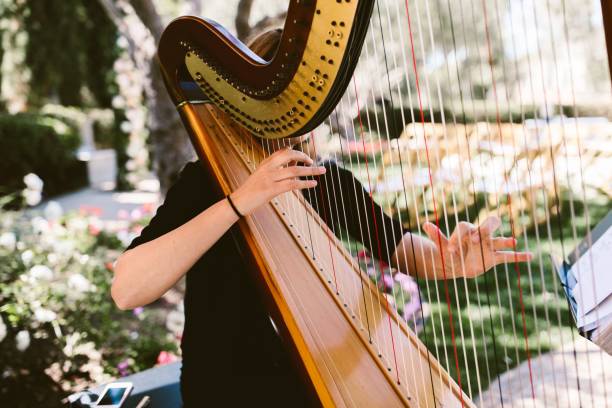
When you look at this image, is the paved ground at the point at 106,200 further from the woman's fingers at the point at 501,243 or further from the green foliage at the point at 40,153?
the woman's fingers at the point at 501,243

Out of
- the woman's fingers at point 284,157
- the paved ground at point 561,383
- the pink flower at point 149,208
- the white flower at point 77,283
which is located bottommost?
the paved ground at point 561,383

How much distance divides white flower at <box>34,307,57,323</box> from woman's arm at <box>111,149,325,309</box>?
1500 millimetres

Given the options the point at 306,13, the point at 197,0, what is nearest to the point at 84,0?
the point at 197,0

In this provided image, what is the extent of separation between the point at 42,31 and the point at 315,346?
40.7ft

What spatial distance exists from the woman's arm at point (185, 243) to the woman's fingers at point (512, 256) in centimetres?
47

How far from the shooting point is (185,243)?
4.24 feet

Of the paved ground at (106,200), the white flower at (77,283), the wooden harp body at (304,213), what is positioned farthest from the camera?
the paved ground at (106,200)

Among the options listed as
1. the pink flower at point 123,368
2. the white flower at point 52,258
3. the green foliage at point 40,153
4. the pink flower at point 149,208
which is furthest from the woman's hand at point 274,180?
the green foliage at point 40,153

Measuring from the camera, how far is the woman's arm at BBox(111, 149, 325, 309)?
4.14 feet

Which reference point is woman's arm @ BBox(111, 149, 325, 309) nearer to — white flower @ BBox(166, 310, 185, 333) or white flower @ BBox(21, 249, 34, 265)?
white flower @ BBox(21, 249, 34, 265)

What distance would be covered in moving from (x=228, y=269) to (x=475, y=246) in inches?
23.3

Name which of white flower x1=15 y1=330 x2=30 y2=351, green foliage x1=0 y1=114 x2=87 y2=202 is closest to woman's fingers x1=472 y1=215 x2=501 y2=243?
white flower x1=15 y1=330 x2=30 y2=351

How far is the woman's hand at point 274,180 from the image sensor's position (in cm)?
123

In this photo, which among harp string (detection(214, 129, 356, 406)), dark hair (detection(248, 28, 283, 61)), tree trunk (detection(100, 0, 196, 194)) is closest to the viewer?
harp string (detection(214, 129, 356, 406))
